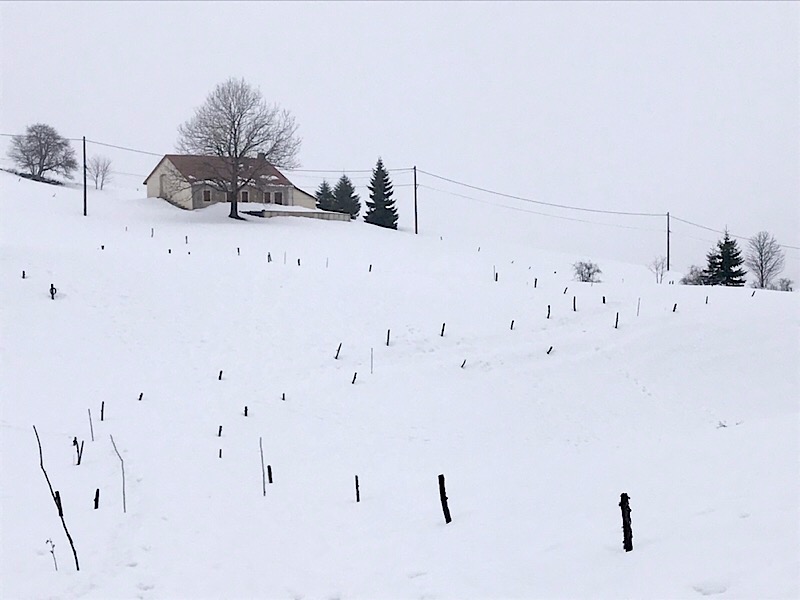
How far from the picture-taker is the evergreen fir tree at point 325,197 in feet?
195

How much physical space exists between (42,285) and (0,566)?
11856mm

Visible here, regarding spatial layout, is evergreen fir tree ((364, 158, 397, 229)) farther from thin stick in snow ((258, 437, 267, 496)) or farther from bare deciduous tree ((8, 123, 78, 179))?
thin stick in snow ((258, 437, 267, 496))

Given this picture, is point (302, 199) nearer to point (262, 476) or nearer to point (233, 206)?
point (233, 206)

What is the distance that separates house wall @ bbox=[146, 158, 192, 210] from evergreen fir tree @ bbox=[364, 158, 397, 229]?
16.5 meters

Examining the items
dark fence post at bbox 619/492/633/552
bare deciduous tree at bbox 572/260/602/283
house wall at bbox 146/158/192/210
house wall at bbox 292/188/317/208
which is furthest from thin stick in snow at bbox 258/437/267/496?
house wall at bbox 292/188/317/208

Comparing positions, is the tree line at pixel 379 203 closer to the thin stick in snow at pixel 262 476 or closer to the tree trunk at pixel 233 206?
the tree trunk at pixel 233 206

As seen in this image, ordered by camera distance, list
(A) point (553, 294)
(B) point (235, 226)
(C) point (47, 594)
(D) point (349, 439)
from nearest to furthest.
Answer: (C) point (47, 594)
(D) point (349, 439)
(A) point (553, 294)
(B) point (235, 226)

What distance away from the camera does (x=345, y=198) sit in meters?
59.4

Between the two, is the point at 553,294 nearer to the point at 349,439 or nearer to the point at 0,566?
the point at 349,439

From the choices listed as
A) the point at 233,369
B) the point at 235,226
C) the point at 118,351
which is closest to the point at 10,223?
the point at 235,226

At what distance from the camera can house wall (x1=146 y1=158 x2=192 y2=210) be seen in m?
47.5

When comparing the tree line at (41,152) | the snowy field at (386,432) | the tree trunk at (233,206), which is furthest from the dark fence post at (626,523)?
the tree line at (41,152)

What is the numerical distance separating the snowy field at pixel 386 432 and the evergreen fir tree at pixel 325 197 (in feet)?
114

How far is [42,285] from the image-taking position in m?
17.0
